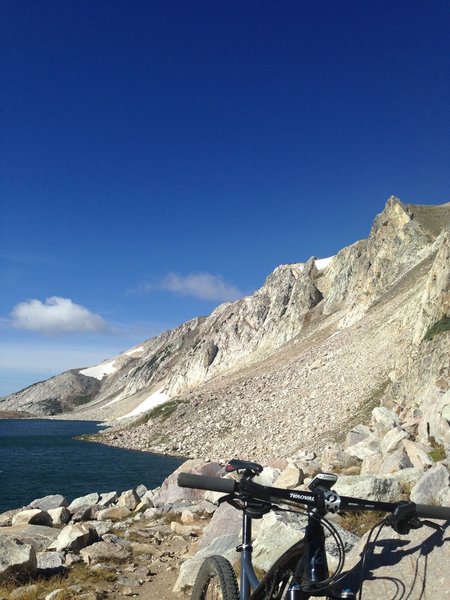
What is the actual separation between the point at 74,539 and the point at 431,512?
1009 cm

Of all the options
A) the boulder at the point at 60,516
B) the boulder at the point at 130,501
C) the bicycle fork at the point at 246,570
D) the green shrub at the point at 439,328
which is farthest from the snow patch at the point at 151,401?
the bicycle fork at the point at 246,570

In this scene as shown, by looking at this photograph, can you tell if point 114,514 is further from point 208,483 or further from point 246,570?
point 208,483

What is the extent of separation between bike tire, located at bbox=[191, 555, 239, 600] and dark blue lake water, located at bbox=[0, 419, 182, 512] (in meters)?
23.8

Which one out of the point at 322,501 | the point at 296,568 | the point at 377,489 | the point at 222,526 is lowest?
the point at 222,526

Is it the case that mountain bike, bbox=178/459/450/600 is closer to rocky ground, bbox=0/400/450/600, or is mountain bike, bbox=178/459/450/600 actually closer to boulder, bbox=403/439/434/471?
rocky ground, bbox=0/400/450/600

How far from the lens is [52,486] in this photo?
31156 mm

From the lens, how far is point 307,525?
9.46 feet

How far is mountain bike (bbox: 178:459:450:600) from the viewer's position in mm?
2846

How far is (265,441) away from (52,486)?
17.0 metres

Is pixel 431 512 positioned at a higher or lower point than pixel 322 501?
lower

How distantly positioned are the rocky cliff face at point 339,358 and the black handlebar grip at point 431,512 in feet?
35.8

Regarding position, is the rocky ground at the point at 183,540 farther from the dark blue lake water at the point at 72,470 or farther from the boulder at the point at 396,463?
the dark blue lake water at the point at 72,470

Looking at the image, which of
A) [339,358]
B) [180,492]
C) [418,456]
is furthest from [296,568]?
[339,358]

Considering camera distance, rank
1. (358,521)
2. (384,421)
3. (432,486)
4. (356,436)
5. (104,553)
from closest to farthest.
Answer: (432,486) < (358,521) < (104,553) < (384,421) < (356,436)
